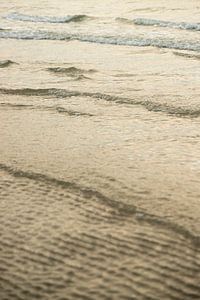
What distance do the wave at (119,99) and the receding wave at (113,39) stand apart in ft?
2.51

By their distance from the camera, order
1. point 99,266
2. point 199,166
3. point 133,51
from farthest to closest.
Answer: point 133,51
point 199,166
point 99,266

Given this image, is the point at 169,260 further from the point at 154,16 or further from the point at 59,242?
the point at 154,16

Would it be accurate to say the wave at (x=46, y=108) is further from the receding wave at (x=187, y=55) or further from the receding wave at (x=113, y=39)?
the receding wave at (x=113, y=39)

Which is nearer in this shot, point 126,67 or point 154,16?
point 126,67

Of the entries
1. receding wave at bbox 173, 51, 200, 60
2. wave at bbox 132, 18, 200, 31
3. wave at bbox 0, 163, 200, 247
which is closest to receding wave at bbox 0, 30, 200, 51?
receding wave at bbox 173, 51, 200, 60

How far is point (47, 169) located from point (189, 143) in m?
Result: 0.32

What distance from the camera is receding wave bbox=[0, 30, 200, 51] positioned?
81.1 inches

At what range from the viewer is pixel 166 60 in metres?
1.79

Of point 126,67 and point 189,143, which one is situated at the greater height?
point 126,67

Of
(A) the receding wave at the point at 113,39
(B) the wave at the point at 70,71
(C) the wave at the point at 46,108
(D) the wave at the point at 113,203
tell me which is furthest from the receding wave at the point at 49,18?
(D) the wave at the point at 113,203

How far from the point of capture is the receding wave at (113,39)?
6.76 ft

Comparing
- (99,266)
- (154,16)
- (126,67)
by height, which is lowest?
(99,266)

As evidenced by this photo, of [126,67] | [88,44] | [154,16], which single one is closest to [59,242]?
[126,67]

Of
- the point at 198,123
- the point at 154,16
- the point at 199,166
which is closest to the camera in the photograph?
the point at 199,166
